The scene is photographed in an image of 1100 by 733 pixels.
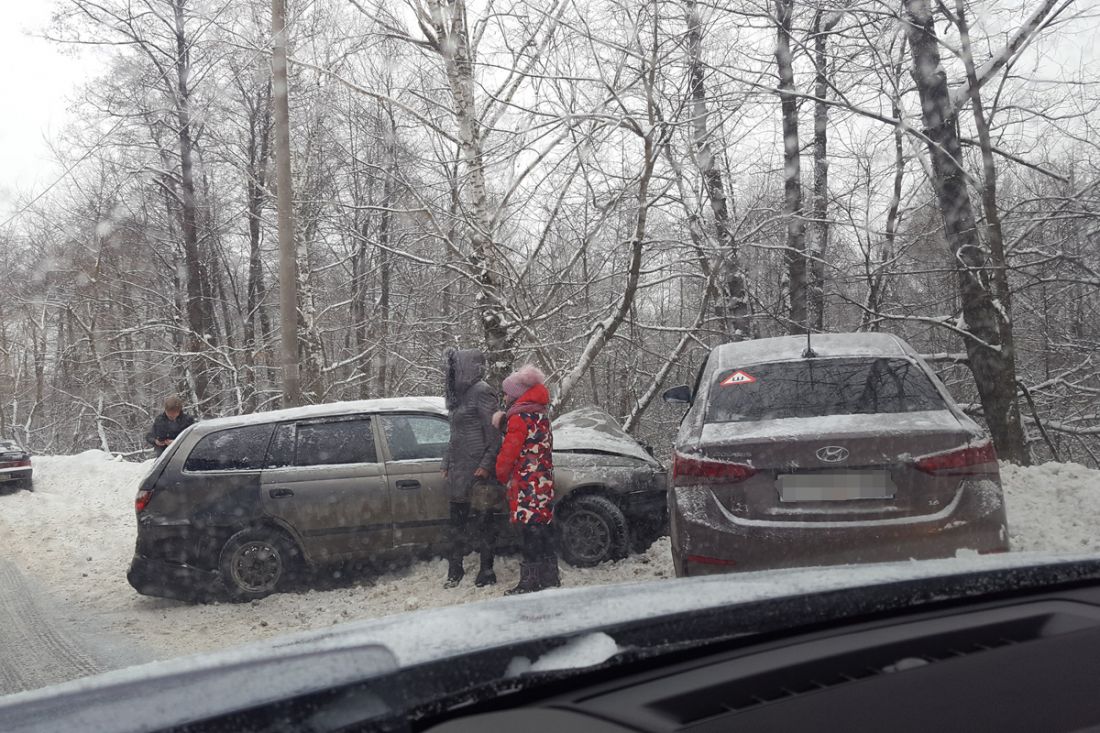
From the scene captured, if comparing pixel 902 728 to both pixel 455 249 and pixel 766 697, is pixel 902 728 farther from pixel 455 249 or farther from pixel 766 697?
pixel 455 249

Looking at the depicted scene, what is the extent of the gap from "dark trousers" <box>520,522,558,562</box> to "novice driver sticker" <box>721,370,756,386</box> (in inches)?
72.8

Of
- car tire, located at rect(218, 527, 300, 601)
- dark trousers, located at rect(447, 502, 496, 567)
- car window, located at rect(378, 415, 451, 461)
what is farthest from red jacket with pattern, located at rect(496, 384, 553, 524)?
car tire, located at rect(218, 527, 300, 601)

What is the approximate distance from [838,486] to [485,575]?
320cm

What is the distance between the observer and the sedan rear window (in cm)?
438

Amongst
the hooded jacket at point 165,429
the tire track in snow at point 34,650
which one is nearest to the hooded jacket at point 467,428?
the tire track in snow at point 34,650

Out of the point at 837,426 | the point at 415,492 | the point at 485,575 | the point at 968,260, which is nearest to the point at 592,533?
the point at 485,575

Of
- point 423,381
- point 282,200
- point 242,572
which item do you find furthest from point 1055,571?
point 423,381

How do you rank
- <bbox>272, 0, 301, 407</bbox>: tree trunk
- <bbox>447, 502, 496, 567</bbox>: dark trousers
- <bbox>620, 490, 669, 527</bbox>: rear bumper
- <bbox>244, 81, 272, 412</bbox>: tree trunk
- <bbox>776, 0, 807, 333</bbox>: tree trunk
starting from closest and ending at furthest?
<bbox>447, 502, 496, 567</bbox>: dark trousers, <bbox>620, 490, 669, 527</bbox>: rear bumper, <bbox>776, 0, 807, 333</bbox>: tree trunk, <bbox>272, 0, 301, 407</bbox>: tree trunk, <bbox>244, 81, 272, 412</bbox>: tree trunk

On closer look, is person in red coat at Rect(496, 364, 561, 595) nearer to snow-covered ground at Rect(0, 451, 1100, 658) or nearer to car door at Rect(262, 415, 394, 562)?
snow-covered ground at Rect(0, 451, 1100, 658)

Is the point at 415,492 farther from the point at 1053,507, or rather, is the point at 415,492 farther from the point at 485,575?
the point at 1053,507

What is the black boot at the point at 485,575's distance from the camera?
6273mm

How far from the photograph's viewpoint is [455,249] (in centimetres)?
1005

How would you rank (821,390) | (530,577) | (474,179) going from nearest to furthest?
(821,390)
(530,577)
(474,179)

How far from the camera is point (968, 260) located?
8.61m
